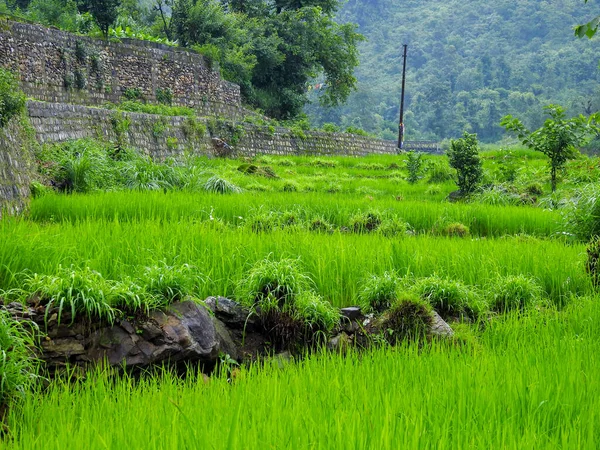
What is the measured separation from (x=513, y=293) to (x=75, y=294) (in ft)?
11.5

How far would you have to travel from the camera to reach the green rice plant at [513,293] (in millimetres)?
5492

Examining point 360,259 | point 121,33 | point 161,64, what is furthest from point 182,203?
point 121,33

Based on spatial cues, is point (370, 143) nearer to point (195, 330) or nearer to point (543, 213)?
point (543, 213)

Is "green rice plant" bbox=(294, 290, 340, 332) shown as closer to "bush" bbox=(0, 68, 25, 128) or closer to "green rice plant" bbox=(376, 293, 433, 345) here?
"green rice plant" bbox=(376, 293, 433, 345)

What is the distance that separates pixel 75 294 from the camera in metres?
4.22

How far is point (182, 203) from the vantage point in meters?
8.94

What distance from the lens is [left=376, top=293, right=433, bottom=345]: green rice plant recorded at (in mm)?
4910

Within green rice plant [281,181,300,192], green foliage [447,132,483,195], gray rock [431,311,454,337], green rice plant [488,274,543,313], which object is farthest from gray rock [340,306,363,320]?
green foliage [447,132,483,195]

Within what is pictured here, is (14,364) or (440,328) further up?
(14,364)

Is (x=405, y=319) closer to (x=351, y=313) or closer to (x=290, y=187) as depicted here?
(x=351, y=313)

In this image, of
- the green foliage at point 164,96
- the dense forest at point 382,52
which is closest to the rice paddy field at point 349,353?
the dense forest at point 382,52

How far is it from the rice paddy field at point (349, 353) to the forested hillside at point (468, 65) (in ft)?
165

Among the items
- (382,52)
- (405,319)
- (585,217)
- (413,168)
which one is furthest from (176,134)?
(382,52)

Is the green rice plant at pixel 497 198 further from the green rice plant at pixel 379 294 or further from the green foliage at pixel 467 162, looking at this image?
the green rice plant at pixel 379 294
